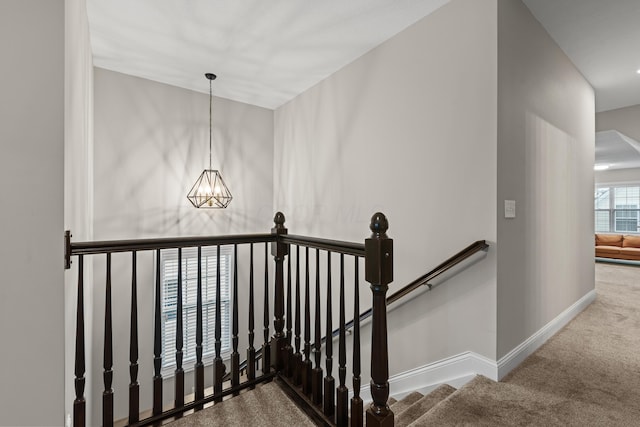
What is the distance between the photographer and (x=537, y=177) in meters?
2.49

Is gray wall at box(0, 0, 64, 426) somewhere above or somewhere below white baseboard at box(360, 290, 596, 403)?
above

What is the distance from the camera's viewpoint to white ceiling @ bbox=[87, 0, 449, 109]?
2449mm

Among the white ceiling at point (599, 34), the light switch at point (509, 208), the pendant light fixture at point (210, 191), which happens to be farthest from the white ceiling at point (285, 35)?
the light switch at point (509, 208)

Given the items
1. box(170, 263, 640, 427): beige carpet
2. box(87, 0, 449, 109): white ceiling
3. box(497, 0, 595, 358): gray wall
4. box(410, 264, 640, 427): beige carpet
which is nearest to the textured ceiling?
box(497, 0, 595, 358): gray wall

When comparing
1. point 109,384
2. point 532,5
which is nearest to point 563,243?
point 532,5

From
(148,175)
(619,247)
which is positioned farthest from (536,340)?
(619,247)

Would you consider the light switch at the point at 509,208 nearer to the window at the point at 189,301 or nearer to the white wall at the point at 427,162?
the white wall at the point at 427,162

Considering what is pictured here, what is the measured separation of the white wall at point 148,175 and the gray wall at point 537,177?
311 centimetres

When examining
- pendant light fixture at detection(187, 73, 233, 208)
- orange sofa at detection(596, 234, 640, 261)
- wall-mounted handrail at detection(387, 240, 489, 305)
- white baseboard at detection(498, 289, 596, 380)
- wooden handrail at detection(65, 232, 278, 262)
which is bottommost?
white baseboard at detection(498, 289, 596, 380)

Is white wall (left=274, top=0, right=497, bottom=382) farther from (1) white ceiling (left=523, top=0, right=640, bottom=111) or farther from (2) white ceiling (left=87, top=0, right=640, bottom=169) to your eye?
(1) white ceiling (left=523, top=0, right=640, bottom=111)

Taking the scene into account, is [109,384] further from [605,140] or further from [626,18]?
[605,140]

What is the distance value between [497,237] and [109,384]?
92.2 inches

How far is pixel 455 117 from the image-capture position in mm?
2299

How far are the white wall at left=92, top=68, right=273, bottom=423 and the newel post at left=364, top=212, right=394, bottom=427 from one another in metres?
3.29
